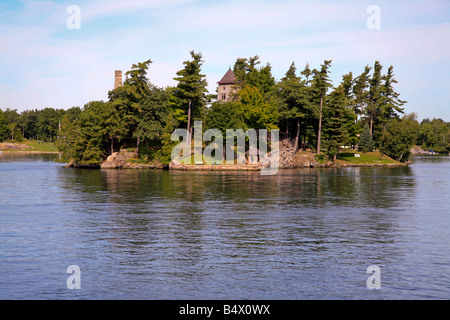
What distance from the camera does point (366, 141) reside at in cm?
11806

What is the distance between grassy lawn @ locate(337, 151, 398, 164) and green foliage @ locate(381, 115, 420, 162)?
2509 millimetres

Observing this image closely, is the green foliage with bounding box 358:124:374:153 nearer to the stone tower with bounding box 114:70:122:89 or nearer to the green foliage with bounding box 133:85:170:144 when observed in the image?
the green foliage with bounding box 133:85:170:144

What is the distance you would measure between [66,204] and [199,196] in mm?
13825

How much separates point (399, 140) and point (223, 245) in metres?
100

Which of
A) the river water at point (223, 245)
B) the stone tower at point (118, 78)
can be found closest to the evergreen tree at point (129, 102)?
the stone tower at point (118, 78)

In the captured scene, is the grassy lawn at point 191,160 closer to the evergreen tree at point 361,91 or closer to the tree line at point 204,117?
the tree line at point 204,117

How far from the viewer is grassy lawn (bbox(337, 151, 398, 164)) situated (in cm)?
10869

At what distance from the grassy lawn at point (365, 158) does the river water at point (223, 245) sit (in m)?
61.7

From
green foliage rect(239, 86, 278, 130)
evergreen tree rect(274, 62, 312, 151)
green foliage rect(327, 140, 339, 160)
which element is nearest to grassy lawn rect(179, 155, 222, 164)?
green foliage rect(239, 86, 278, 130)

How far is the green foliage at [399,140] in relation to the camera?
113438 mm
